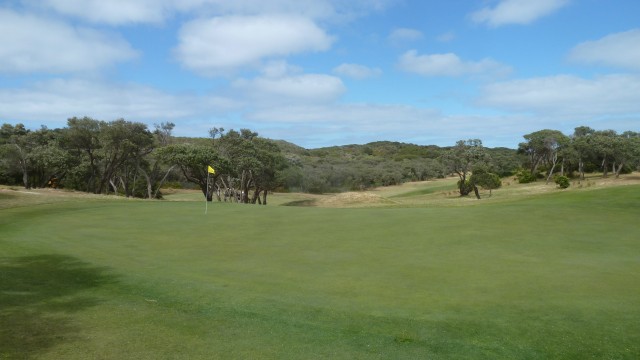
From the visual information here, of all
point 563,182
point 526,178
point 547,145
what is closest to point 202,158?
point 563,182

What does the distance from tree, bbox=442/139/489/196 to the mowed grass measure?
133 feet

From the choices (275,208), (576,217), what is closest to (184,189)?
(275,208)

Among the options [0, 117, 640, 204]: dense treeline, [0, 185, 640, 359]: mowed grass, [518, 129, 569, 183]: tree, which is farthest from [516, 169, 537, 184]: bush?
[0, 185, 640, 359]: mowed grass

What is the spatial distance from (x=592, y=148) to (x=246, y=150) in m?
48.1

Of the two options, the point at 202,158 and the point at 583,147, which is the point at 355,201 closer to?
the point at 202,158

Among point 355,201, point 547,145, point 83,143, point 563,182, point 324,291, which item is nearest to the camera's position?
point 324,291

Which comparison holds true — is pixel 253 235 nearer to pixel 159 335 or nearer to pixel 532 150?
pixel 159 335

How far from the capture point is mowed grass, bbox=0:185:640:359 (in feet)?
25.6

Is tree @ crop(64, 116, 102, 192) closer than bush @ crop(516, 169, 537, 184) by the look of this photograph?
Yes

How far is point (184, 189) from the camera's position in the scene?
86.8 meters

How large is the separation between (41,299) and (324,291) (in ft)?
19.9

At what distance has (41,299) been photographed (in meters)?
9.72

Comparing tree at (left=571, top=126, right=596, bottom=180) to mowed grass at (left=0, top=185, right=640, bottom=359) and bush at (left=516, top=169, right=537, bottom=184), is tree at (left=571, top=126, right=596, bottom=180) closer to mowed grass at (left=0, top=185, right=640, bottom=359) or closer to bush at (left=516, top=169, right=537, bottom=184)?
bush at (left=516, top=169, right=537, bottom=184)

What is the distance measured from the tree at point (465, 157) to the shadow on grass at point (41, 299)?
2171 inches
